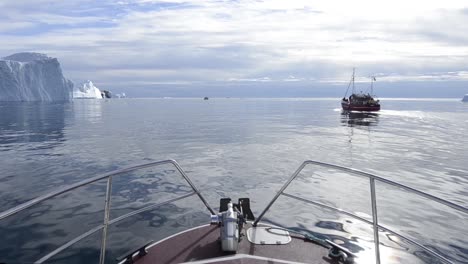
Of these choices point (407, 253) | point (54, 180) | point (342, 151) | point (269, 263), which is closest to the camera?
point (269, 263)

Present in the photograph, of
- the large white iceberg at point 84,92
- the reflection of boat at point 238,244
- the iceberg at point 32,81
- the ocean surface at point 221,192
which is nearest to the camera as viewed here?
the reflection of boat at point 238,244

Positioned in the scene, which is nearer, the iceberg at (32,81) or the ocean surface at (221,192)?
the ocean surface at (221,192)

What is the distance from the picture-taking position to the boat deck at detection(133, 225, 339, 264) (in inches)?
159

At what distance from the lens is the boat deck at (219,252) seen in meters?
4.03

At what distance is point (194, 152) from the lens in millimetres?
21312

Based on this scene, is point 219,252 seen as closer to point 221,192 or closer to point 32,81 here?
point 221,192

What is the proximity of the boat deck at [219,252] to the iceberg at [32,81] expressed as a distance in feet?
402

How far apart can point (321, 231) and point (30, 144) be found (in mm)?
22574

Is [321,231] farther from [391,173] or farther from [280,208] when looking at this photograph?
[391,173]

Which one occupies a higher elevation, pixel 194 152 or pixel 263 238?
pixel 263 238

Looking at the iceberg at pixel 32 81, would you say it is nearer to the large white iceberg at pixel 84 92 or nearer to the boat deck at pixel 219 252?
the large white iceberg at pixel 84 92

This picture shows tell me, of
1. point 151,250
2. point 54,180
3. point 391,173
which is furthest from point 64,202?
point 391,173

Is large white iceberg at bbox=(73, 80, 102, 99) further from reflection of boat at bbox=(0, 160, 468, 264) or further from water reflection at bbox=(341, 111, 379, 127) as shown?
reflection of boat at bbox=(0, 160, 468, 264)

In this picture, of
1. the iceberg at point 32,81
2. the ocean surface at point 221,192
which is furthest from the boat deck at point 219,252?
the iceberg at point 32,81
